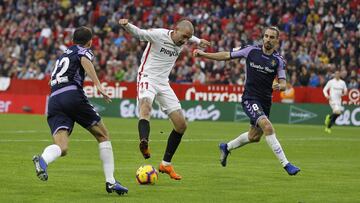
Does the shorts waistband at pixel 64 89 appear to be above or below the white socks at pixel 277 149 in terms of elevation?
above

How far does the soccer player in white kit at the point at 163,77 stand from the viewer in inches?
632

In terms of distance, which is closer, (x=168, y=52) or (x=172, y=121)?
(x=172, y=121)

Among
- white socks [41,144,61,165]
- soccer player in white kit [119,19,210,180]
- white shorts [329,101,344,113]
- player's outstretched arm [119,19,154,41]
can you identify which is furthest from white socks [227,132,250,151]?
white shorts [329,101,344,113]

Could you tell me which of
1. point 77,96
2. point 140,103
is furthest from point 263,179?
point 77,96

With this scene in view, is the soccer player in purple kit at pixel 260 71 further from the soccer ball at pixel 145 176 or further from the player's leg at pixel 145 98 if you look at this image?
the soccer ball at pixel 145 176

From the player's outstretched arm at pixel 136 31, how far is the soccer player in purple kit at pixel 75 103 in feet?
7.10

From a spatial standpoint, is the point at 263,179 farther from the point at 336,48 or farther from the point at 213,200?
the point at 336,48

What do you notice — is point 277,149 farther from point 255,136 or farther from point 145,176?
point 145,176

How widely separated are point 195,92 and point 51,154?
29.0m

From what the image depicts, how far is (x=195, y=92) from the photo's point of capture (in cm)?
4138

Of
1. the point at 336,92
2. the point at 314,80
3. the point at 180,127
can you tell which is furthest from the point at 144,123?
the point at 314,80

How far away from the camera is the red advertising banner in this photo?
4000cm

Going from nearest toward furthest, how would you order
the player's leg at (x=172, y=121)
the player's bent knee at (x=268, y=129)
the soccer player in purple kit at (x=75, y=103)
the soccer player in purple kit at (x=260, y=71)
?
the soccer player in purple kit at (x=75, y=103), the player's leg at (x=172, y=121), the player's bent knee at (x=268, y=129), the soccer player in purple kit at (x=260, y=71)

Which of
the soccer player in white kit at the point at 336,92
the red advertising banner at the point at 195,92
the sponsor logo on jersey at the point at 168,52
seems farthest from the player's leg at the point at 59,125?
the red advertising banner at the point at 195,92
